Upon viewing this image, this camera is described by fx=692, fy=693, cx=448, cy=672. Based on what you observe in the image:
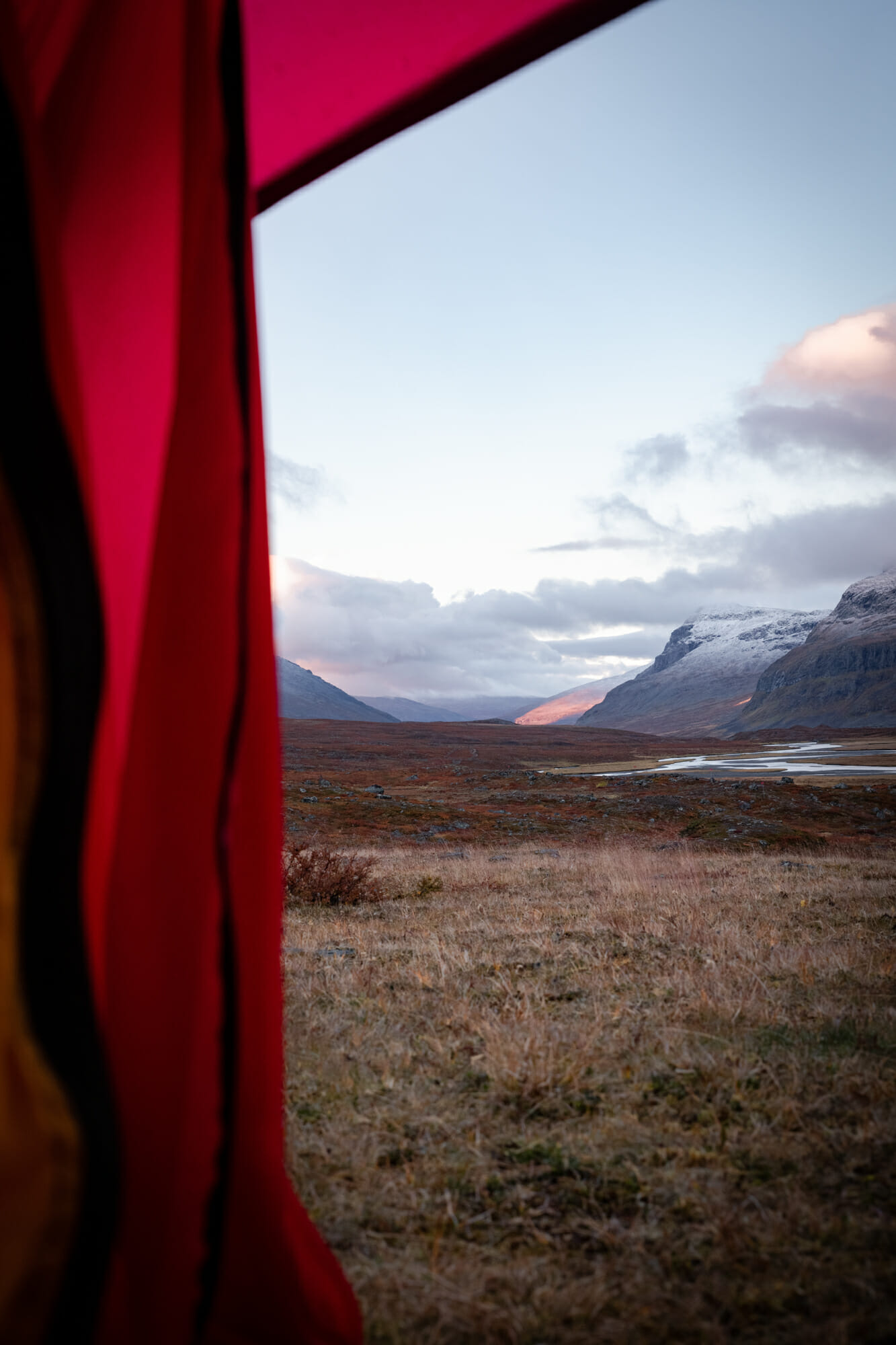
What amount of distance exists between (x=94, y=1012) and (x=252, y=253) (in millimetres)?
1391

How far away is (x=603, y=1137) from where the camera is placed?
2312 mm

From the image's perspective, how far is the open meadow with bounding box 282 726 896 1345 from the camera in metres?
1.62

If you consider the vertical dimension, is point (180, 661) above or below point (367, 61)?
below

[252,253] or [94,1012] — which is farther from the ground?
[252,253]

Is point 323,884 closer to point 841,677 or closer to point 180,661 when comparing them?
point 180,661

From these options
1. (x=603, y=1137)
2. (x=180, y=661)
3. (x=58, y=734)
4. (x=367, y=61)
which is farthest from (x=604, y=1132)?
(x=367, y=61)

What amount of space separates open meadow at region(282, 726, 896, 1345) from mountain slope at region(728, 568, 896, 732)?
12844cm

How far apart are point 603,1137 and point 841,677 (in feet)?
536

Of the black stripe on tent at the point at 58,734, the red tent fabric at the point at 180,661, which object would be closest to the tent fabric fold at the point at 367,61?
the red tent fabric at the point at 180,661

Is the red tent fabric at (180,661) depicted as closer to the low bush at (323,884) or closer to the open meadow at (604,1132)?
the open meadow at (604,1132)

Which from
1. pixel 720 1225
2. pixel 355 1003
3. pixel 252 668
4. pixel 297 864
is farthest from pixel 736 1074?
pixel 297 864

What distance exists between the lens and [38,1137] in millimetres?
745

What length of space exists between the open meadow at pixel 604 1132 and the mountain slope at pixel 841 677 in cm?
12844

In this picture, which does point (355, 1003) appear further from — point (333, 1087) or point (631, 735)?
point (631, 735)
